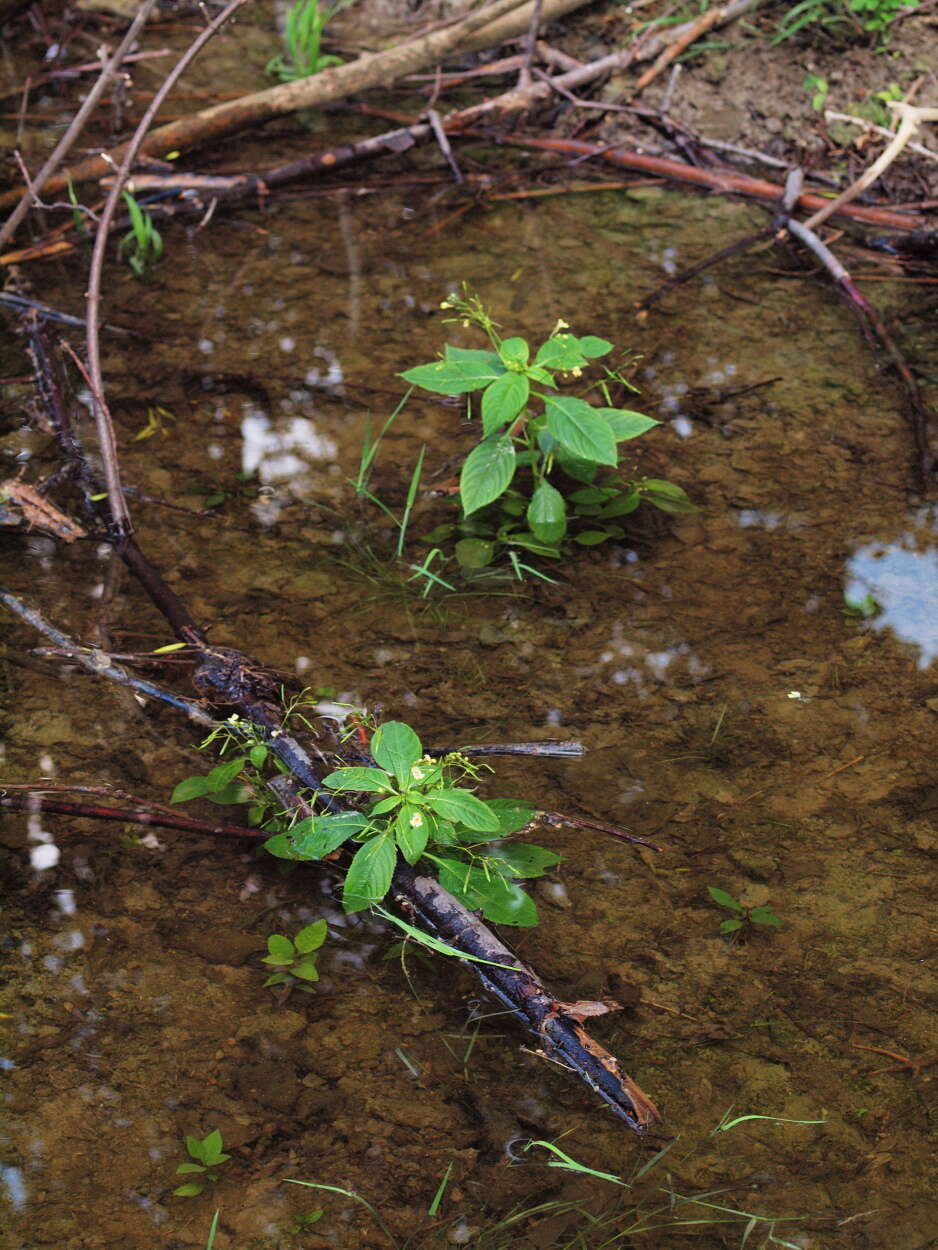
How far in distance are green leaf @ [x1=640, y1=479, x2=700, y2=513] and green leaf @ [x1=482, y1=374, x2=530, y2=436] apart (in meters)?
0.50

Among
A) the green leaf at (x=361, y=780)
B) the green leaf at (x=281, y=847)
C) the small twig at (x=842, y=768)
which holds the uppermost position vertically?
the green leaf at (x=361, y=780)

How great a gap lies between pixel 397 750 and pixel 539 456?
132 centimetres

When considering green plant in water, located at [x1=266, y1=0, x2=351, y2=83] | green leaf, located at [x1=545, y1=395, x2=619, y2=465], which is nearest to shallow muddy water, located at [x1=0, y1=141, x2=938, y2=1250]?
green leaf, located at [x1=545, y1=395, x2=619, y2=465]

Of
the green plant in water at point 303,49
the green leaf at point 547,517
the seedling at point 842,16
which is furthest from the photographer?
the green plant in water at point 303,49

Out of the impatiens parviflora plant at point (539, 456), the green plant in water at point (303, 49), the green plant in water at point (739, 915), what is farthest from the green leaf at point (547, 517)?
the green plant in water at point (303, 49)

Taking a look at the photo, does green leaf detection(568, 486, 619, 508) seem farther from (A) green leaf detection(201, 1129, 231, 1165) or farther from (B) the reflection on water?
(A) green leaf detection(201, 1129, 231, 1165)

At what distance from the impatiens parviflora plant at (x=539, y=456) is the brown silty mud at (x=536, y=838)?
11 cm

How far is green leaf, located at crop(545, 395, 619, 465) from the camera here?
2426 millimetres

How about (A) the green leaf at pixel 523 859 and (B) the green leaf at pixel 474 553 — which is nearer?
(A) the green leaf at pixel 523 859

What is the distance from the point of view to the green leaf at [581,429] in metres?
2.43

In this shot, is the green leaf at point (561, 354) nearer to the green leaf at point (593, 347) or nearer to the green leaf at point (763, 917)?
the green leaf at point (593, 347)

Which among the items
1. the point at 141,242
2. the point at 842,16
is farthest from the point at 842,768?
the point at 842,16

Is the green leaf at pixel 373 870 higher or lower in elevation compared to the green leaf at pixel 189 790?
higher

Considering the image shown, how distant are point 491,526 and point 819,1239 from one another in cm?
180
